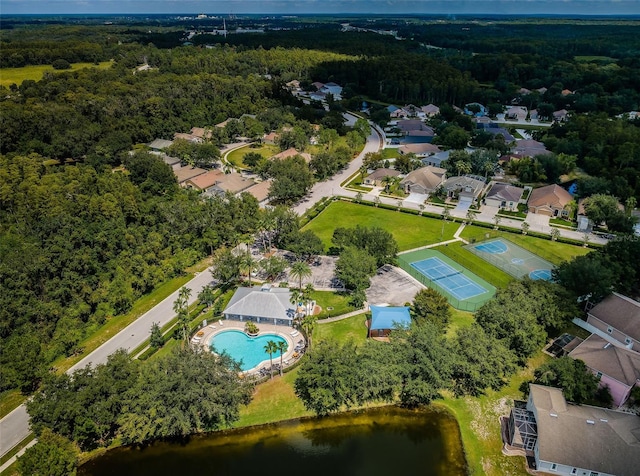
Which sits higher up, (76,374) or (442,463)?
(76,374)

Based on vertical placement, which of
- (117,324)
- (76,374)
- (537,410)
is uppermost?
(76,374)

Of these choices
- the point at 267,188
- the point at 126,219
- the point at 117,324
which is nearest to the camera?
the point at 117,324

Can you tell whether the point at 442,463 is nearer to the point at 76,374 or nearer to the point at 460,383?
the point at 460,383

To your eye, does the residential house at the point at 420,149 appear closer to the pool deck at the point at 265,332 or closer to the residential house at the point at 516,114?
the residential house at the point at 516,114

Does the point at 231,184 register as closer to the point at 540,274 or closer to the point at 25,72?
the point at 540,274

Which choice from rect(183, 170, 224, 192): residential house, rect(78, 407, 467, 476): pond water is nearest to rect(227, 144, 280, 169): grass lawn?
rect(183, 170, 224, 192): residential house

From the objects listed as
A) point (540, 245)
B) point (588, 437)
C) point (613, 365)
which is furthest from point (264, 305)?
point (540, 245)

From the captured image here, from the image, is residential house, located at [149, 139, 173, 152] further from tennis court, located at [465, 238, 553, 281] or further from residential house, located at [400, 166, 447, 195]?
tennis court, located at [465, 238, 553, 281]

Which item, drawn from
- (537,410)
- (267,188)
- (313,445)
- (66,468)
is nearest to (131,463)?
(66,468)
